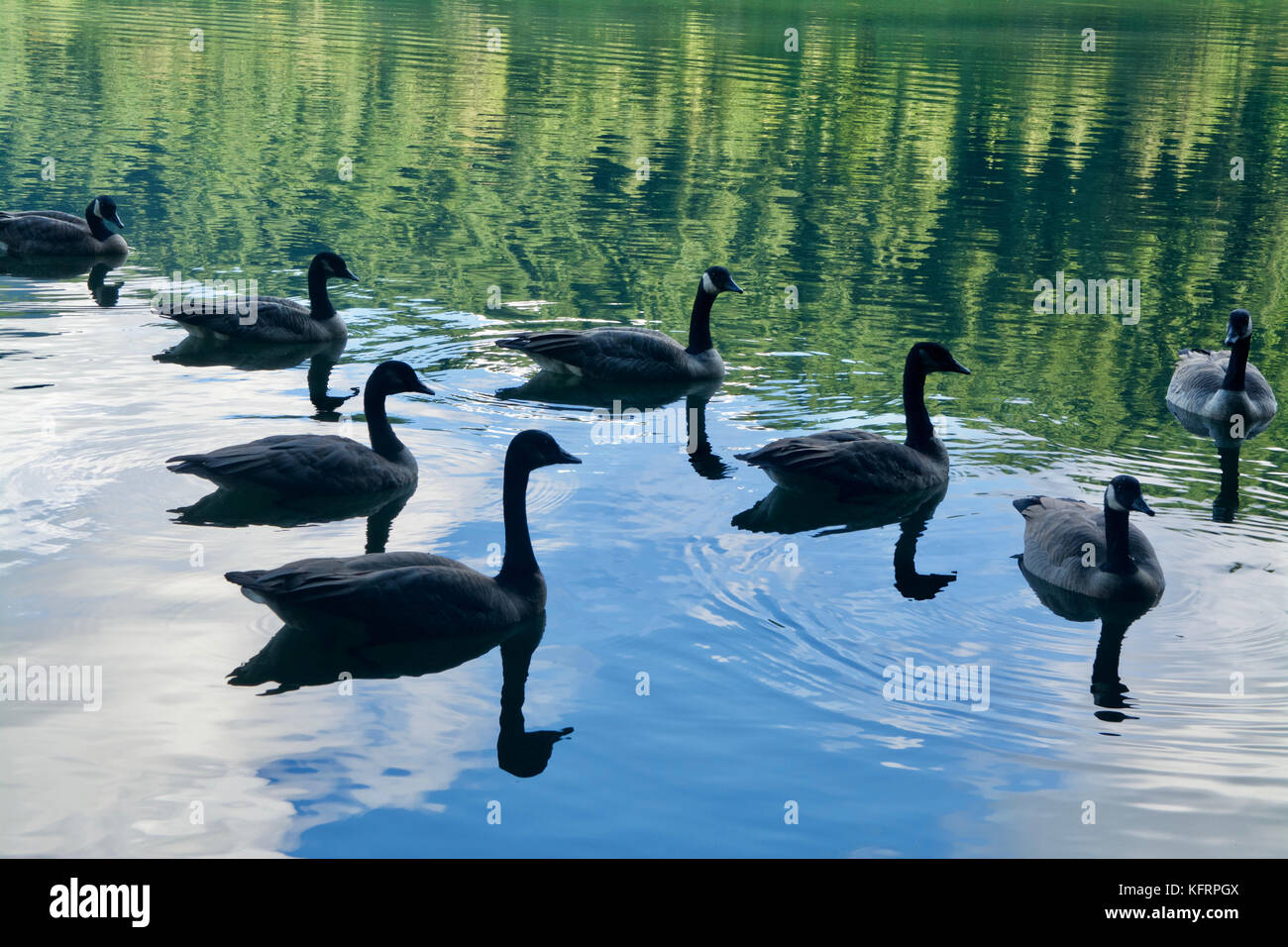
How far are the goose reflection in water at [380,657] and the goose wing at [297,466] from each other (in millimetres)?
3130

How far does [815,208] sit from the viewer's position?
120 feet

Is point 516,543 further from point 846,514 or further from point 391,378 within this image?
point 846,514

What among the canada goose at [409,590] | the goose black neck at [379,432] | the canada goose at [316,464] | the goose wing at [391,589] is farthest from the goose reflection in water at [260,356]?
the goose wing at [391,589]

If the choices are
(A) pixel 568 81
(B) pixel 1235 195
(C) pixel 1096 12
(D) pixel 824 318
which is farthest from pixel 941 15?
(D) pixel 824 318

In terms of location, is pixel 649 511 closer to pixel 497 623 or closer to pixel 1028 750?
pixel 497 623

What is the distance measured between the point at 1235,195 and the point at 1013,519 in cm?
2856

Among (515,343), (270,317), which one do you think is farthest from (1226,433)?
(270,317)

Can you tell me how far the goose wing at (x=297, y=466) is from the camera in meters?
15.3

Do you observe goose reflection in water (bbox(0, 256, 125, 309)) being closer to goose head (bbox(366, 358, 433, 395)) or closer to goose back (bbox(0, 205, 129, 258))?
goose back (bbox(0, 205, 129, 258))

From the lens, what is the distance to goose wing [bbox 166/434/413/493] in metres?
15.3

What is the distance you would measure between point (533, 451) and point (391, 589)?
216cm

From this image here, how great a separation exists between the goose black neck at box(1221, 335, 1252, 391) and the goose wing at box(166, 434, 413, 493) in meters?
12.2

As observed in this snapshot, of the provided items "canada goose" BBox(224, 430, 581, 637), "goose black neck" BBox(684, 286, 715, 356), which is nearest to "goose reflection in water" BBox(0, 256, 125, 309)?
"goose black neck" BBox(684, 286, 715, 356)

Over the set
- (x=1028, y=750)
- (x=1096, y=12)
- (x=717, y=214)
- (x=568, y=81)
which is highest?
(x=1096, y=12)
